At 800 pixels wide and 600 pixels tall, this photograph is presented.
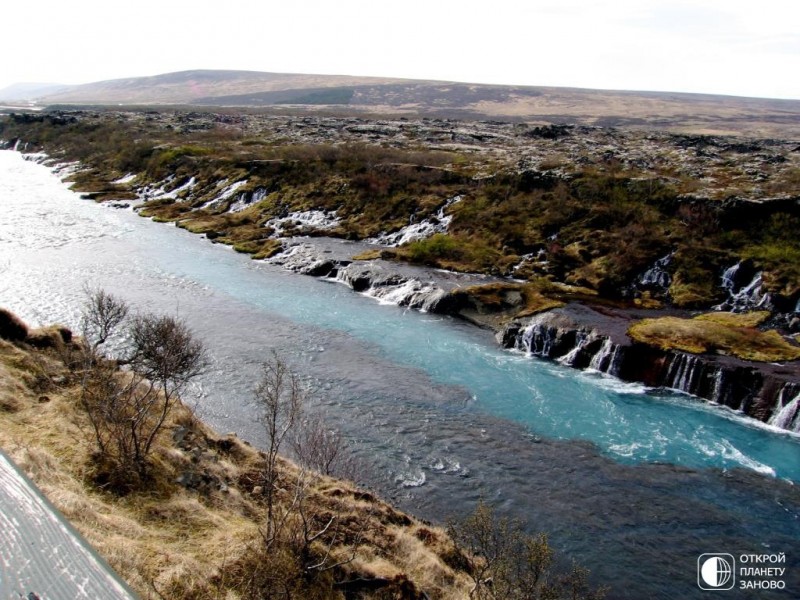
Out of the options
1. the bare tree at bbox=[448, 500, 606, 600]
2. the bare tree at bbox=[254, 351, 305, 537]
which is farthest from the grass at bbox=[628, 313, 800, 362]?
the bare tree at bbox=[254, 351, 305, 537]

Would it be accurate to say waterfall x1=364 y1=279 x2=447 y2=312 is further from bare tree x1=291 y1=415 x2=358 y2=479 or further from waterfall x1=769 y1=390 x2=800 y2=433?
waterfall x1=769 y1=390 x2=800 y2=433

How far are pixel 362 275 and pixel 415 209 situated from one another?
19816 millimetres

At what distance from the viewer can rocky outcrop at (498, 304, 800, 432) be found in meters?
27.7

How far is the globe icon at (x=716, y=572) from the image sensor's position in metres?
17.8

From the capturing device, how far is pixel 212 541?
43.9 feet

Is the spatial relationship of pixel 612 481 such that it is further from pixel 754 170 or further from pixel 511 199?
pixel 754 170

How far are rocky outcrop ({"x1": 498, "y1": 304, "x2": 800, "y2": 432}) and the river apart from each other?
1.10 metres

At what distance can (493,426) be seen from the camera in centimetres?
2627

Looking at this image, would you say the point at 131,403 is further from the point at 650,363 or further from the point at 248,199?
the point at 248,199

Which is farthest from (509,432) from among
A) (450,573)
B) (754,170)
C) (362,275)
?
(754,170)

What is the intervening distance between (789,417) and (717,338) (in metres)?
7.02

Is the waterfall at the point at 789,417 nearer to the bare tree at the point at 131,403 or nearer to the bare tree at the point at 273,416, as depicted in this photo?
the bare tree at the point at 273,416

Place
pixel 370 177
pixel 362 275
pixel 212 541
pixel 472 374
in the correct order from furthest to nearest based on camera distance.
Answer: pixel 370 177
pixel 362 275
pixel 472 374
pixel 212 541

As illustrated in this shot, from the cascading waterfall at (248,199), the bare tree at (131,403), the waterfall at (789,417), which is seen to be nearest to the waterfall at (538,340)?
the waterfall at (789,417)
